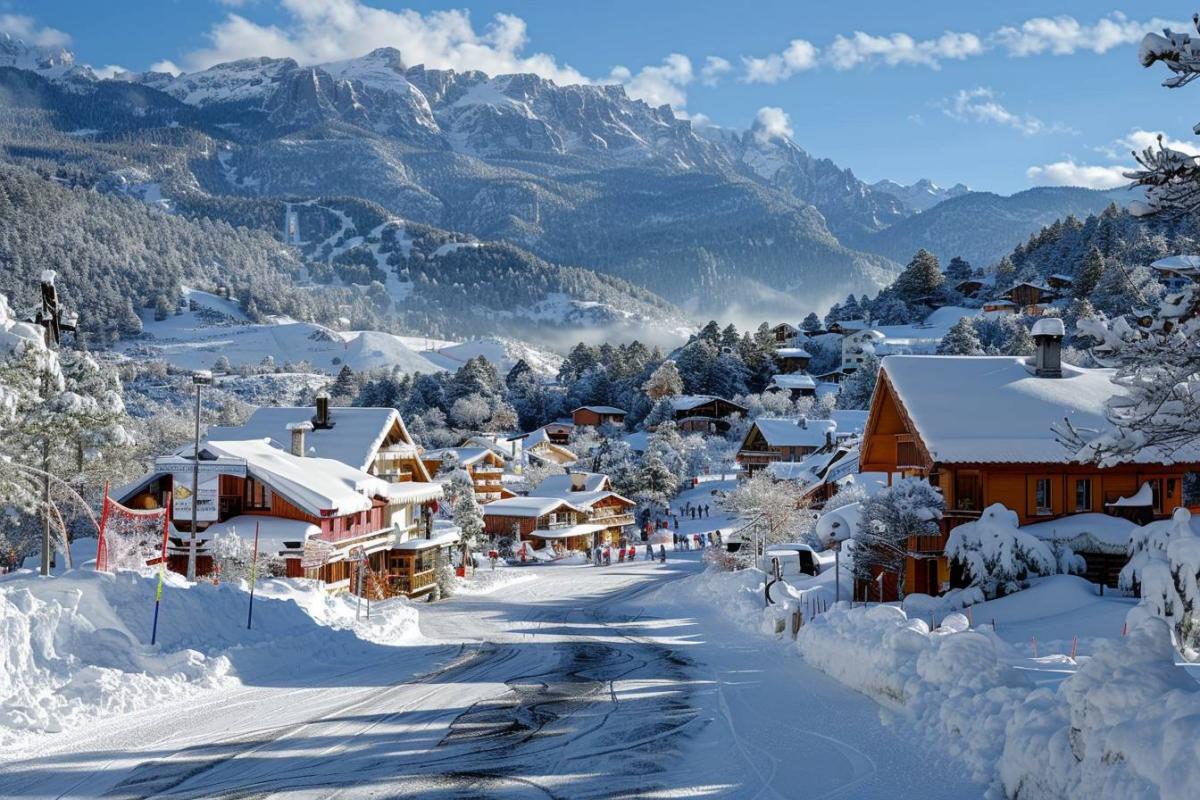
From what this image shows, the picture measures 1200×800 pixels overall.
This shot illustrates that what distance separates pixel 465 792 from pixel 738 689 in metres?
8.21

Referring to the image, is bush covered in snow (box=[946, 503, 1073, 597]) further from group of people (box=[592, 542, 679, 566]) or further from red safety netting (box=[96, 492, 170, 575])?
group of people (box=[592, 542, 679, 566])

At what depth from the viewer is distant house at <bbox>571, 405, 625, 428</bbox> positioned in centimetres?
11919

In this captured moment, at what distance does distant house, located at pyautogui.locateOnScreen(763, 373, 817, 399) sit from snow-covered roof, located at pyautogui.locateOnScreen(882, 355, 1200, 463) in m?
77.7

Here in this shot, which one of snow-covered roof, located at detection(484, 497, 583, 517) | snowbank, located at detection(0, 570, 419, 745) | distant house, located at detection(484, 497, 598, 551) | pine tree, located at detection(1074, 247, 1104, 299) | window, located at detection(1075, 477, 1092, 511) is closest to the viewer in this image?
snowbank, located at detection(0, 570, 419, 745)

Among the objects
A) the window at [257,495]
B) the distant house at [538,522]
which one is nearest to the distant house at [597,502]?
the distant house at [538,522]

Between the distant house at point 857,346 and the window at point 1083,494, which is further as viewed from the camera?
the distant house at point 857,346

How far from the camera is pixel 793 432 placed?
8631 cm

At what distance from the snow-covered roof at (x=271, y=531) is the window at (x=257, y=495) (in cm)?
64

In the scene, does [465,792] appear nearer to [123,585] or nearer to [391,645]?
[123,585]

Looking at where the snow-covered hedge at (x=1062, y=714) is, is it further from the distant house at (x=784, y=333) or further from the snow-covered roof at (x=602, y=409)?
the distant house at (x=784, y=333)

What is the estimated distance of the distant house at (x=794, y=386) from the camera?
113 m

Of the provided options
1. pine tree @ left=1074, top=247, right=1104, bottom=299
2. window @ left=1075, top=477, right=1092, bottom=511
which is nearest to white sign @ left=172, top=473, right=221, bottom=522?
window @ left=1075, top=477, right=1092, bottom=511

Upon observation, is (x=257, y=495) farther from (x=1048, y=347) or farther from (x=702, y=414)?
(x=702, y=414)

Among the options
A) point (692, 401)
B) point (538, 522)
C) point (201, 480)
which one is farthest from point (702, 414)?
point (201, 480)
